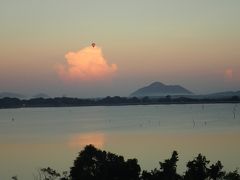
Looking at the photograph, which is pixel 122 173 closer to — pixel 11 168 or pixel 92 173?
pixel 92 173

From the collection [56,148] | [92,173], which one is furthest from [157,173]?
[56,148]

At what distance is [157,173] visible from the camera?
11.5m

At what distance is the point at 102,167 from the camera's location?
11.8 m

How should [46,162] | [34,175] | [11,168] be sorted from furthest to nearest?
[46,162] → [11,168] → [34,175]

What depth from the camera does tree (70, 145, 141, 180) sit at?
38.1ft

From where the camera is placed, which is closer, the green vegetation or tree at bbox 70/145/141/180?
the green vegetation

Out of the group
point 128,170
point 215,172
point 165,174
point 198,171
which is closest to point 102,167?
point 128,170

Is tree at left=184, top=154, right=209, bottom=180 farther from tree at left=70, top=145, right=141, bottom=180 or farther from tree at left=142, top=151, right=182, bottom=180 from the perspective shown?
tree at left=70, top=145, right=141, bottom=180

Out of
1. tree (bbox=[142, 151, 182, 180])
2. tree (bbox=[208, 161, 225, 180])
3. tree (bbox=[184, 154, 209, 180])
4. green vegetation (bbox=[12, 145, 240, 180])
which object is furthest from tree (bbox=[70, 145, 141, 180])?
tree (bbox=[208, 161, 225, 180])

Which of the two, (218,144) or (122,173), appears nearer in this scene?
(122,173)

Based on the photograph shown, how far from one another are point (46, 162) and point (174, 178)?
18.1 meters

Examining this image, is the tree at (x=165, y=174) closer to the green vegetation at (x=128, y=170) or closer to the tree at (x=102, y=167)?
the green vegetation at (x=128, y=170)

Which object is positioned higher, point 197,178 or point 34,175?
point 197,178

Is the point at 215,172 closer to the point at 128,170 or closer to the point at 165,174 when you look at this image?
the point at 165,174
